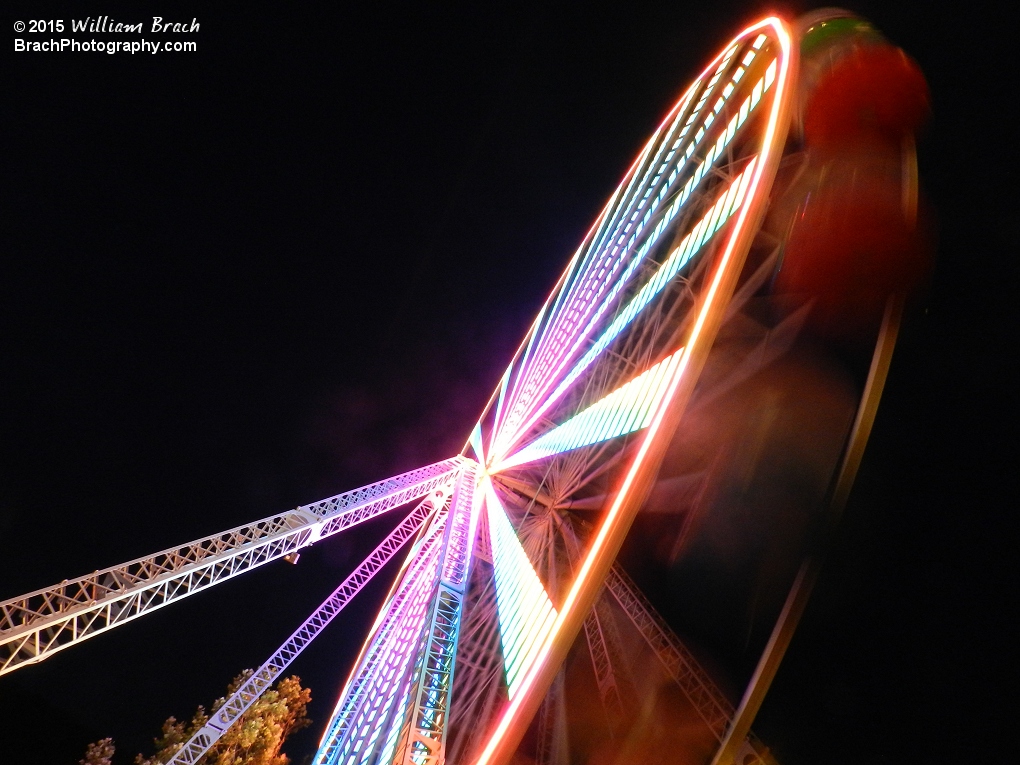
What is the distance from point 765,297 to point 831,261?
128 centimetres

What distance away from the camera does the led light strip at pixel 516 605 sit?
423 centimetres

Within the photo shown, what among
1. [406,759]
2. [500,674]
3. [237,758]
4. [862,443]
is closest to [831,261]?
[862,443]

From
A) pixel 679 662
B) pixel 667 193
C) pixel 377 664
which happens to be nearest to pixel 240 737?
pixel 377 664

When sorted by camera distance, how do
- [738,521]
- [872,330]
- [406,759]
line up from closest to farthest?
1. [406,759]
2. [872,330]
3. [738,521]

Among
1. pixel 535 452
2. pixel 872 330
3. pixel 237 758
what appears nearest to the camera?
pixel 872 330

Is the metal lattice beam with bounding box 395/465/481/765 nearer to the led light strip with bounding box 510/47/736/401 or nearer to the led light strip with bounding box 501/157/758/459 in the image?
the led light strip with bounding box 501/157/758/459

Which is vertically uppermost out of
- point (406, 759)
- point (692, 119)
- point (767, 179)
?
point (692, 119)

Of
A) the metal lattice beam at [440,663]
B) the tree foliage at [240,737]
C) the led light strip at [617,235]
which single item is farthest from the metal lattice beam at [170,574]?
the tree foliage at [240,737]

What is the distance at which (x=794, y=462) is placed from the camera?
6477mm

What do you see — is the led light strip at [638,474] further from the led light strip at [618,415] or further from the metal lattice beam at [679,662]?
the metal lattice beam at [679,662]

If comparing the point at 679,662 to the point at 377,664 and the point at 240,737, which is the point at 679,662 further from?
the point at 240,737

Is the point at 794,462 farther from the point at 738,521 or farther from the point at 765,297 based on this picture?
the point at 765,297

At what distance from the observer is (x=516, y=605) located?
6461 mm

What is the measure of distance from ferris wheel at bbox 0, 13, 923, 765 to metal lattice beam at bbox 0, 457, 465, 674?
2.2 inches
